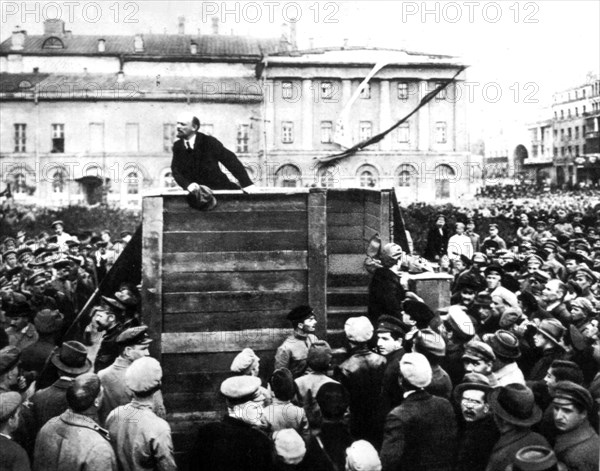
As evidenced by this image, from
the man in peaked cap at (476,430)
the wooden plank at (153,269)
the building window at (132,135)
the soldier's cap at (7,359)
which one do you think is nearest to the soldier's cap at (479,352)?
the man in peaked cap at (476,430)

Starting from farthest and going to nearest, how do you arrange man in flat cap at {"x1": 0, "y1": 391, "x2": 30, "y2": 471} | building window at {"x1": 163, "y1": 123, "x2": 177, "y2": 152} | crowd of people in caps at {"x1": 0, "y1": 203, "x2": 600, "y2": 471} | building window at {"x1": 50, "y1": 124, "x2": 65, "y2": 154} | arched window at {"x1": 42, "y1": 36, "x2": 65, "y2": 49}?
building window at {"x1": 163, "y1": 123, "x2": 177, "y2": 152} < arched window at {"x1": 42, "y1": 36, "x2": 65, "y2": 49} < building window at {"x1": 50, "y1": 124, "x2": 65, "y2": 154} < crowd of people in caps at {"x1": 0, "y1": 203, "x2": 600, "y2": 471} < man in flat cap at {"x1": 0, "y1": 391, "x2": 30, "y2": 471}

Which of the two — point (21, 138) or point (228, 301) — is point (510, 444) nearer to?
point (228, 301)

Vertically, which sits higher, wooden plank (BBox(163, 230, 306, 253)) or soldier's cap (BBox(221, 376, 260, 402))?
wooden plank (BBox(163, 230, 306, 253))

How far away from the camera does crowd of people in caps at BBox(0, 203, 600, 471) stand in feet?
10.8

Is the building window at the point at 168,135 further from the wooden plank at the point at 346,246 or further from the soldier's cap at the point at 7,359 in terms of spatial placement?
the soldier's cap at the point at 7,359

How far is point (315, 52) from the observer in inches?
784

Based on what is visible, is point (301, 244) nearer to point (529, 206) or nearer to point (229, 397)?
point (229, 397)

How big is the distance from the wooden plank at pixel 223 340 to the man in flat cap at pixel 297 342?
12 cm

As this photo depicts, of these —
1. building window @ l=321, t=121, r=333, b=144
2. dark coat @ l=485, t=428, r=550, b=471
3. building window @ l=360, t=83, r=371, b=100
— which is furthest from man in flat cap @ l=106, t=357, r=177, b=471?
building window @ l=321, t=121, r=333, b=144

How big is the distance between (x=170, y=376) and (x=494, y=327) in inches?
106

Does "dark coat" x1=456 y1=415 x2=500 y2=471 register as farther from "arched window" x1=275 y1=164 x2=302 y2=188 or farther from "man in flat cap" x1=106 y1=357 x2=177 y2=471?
"arched window" x1=275 y1=164 x2=302 y2=188

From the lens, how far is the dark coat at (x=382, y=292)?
15.3 ft

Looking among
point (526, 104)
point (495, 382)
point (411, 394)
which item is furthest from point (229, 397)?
point (526, 104)

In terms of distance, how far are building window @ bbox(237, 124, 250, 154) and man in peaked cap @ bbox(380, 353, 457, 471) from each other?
26.8 metres
